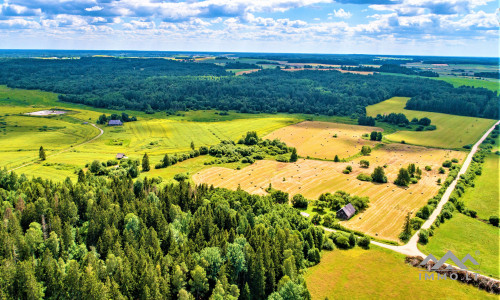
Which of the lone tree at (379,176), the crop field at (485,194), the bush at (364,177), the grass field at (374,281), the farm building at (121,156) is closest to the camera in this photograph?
the grass field at (374,281)

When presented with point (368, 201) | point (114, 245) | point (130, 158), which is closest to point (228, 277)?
point (114, 245)

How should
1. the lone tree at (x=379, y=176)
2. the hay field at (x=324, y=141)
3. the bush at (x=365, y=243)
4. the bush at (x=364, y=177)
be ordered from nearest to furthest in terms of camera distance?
the bush at (x=365, y=243)
the lone tree at (x=379, y=176)
the bush at (x=364, y=177)
the hay field at (x=324, y=141)

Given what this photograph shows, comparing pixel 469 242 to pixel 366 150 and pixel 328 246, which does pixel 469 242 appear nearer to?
pixel 328 246

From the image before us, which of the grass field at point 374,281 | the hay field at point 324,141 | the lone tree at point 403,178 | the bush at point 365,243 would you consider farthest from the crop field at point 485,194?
the hay field at point 324,141

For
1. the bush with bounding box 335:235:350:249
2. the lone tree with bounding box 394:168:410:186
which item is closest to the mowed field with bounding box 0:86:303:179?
the bush with bounding box 335:235:350:249

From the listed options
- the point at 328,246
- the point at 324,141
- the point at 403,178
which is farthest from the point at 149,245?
the point at 324,141

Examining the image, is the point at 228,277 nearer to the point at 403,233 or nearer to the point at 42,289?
the point at 42,289

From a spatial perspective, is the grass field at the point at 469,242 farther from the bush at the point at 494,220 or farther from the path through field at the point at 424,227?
the path through field at the point at 424,227
